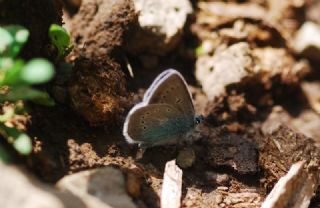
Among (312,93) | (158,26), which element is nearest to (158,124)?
(158,26)

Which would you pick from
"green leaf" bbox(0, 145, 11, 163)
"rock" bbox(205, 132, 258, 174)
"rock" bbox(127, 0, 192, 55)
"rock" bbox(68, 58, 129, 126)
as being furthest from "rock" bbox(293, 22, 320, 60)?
"green leaf" bbox(0, 145, 11, 163)

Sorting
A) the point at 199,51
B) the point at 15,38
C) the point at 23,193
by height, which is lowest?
the point at 23,193

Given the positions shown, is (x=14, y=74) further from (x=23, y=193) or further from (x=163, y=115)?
(x=163, y=115)

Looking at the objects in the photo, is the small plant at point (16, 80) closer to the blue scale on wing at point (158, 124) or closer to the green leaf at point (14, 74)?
the green leaf at point (14, 74)

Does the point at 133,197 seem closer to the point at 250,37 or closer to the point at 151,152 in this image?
the point at 151,152

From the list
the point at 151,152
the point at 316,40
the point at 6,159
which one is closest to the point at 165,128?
the point at 151,152

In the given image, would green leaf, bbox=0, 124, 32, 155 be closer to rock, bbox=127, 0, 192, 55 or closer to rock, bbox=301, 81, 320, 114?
rock, bbox=127, 0, 192, 55

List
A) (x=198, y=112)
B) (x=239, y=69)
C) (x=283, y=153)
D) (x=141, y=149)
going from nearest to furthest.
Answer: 1. (x=283, y=153)
2. (x=141, y=149)
3. (x=198, y=112)
4. (x=239, y=69)
